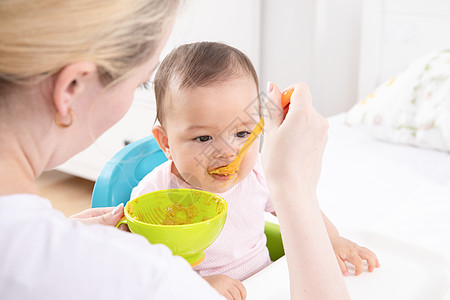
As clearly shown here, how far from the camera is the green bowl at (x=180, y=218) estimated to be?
27.9 inches

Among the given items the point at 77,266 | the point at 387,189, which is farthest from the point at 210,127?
the point at 387,189

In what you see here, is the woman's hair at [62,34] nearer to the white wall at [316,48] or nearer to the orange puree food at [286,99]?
the orange puree food at [286,99]

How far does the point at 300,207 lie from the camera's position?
660mm

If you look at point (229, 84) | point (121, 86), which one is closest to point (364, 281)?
point (229, 84)

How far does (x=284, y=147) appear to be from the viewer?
2.18 feet

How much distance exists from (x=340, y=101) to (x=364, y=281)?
1594mm

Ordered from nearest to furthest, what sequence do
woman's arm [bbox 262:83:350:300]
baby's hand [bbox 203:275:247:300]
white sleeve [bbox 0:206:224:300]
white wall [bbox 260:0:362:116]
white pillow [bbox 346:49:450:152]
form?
white sleeve [bbox 0:206:224:300]
woman's arm [bbox 262:83:350:300]
baby's hand [bbox 203:275:247:300]
white pillow [bbox 346:49:450:152]
white wall [bbox 260:0:362:116]

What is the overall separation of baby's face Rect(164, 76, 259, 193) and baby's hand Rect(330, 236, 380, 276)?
0.71ft

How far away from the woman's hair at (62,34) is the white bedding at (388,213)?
45cm

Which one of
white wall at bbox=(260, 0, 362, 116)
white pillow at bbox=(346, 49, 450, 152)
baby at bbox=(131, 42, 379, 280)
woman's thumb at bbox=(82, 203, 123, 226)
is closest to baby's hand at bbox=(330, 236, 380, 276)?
baby at bbox=(131, 42, 379, 280)

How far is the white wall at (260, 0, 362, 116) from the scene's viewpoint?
224cm

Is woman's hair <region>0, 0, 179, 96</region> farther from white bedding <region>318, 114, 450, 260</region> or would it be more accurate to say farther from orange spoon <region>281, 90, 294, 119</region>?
white bedding <region>318, 114, 450, 260</region>

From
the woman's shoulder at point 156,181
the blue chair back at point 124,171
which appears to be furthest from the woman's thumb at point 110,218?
the blue chair back at point 124,171

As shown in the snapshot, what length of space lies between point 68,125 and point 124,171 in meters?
0.56
